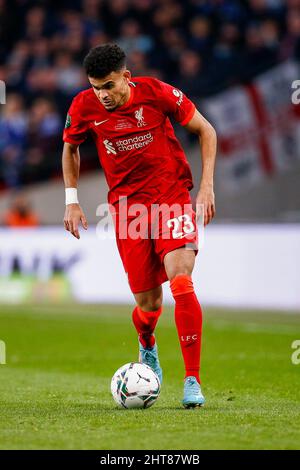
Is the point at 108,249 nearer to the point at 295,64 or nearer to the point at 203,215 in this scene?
the point at 295,64

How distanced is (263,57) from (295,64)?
0.82m

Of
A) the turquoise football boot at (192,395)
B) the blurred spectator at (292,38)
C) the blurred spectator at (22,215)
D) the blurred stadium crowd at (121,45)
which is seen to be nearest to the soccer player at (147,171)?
the turquoise football boot at (192,395)

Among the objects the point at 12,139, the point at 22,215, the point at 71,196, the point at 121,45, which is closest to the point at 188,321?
the point at 71,196

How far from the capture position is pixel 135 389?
22.1 ft

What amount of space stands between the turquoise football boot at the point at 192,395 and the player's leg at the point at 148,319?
3.10ft

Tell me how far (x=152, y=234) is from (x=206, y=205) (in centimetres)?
61

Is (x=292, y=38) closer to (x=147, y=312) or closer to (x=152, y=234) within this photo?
(x=147, y=312)

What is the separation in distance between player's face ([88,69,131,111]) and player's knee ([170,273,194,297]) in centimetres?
121

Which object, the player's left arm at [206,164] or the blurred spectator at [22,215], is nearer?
the player's left arm at [206,164]

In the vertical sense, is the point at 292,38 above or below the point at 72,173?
above

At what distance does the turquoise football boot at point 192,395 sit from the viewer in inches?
261

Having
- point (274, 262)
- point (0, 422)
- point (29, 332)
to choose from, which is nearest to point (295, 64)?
point (274, 262)

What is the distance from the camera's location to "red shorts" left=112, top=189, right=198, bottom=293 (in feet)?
22.9

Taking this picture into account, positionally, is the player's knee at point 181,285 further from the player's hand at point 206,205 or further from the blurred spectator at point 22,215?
the blurred spectator at point 22,215
